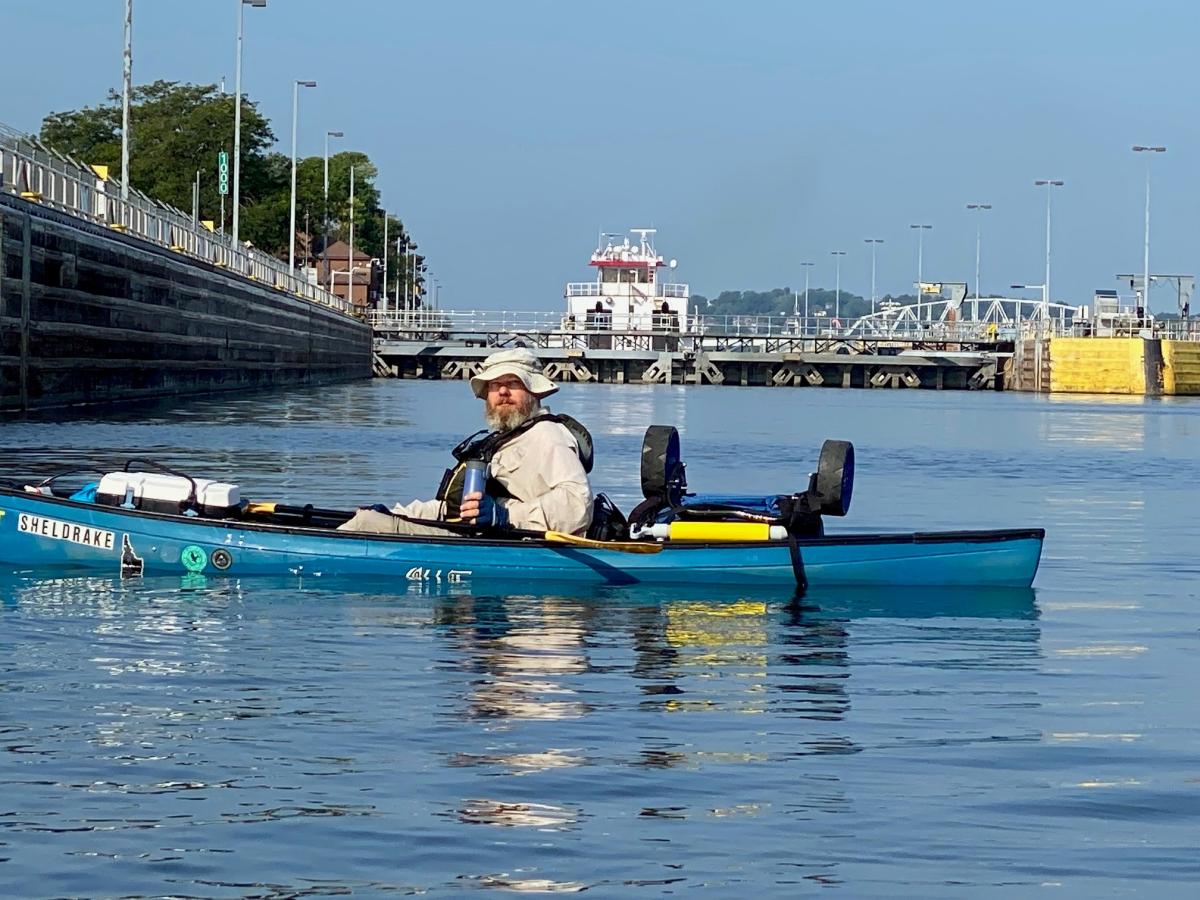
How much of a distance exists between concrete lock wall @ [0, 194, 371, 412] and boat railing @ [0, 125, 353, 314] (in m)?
0.42

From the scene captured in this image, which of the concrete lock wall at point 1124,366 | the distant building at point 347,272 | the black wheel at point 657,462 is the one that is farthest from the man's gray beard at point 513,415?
the distant building at point 347,272

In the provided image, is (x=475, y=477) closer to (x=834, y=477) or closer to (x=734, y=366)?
(x=834, y=477)

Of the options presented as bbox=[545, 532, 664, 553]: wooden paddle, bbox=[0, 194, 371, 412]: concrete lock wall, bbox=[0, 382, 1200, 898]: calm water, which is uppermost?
bbox=[0, 194, 371, 412]: concrete lock wall

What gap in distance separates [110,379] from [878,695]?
39.3m

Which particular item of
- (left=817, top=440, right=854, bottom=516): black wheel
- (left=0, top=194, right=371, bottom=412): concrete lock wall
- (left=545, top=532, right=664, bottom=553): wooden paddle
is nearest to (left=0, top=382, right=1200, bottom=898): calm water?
(left=545, top=532, right=664, bottom=553): wooden paddle

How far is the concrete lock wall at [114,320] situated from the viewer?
38.8 metres

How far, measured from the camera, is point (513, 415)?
14.5m

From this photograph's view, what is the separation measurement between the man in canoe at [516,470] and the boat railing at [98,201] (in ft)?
77.5

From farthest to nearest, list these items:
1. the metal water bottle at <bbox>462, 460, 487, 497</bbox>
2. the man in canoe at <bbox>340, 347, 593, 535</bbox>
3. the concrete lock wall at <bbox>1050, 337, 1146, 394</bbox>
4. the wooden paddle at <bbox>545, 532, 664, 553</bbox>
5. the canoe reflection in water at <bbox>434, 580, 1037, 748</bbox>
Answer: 1. the concrete lock wall at <bbox>1050, 337, 1146, 394</bbox>
2. the wooden paddle at <bbox>545, 532, 664, 553</bbox>
3. the metal water bottle at <bbox>462, 460, 487, 497</bbox>
4. the man in canoe at <bbox>340, 347, 593, 535</bbox>
5. the canoe reflection in water at <bbox>434, 580, 1037, 748</bbox>

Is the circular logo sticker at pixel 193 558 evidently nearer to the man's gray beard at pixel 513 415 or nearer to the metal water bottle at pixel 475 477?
the metal water bottle at pixel 475 477

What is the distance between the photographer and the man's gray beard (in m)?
14.4

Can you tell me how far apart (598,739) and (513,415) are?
194 inches

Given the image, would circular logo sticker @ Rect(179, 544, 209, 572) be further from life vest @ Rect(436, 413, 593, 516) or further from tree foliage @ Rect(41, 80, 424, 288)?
tree foliage @ Rect(41, 80, 424, 288)

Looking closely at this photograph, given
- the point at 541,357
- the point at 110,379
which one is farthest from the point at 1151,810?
the point at 541,357
